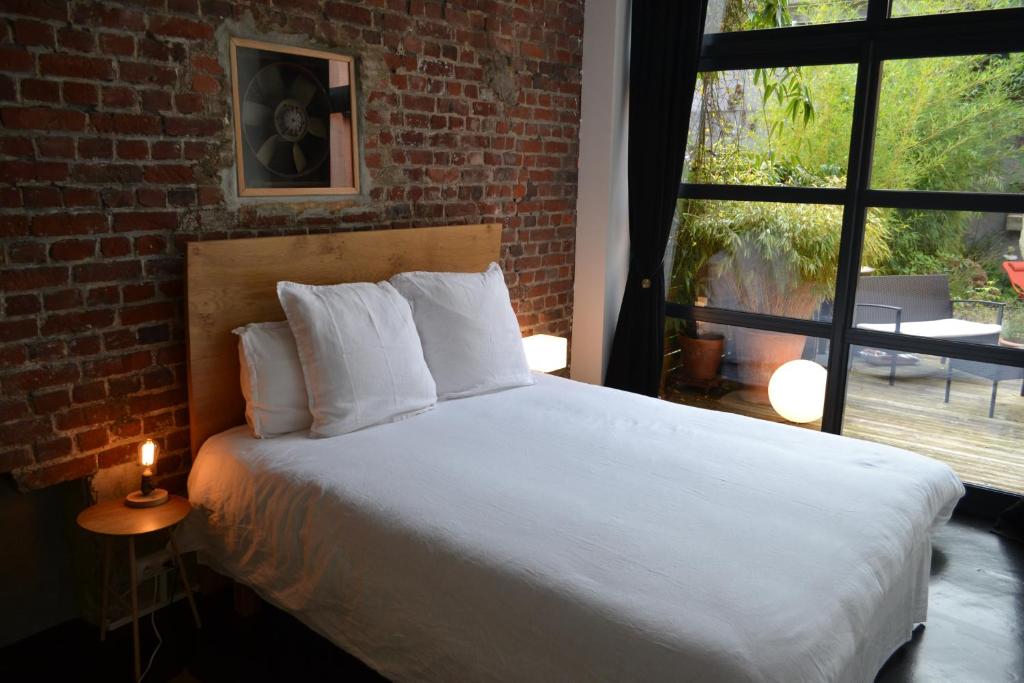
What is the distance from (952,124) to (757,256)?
3.47 feet

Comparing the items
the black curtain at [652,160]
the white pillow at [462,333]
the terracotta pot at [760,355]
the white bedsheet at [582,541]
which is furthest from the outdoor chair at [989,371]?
the white pillow at [462,333]

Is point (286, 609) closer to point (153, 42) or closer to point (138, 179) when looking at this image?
point (138, 179)

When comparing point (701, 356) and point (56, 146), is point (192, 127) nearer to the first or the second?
point (56, 146)

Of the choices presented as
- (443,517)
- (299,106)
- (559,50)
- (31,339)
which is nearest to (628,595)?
(443,517)

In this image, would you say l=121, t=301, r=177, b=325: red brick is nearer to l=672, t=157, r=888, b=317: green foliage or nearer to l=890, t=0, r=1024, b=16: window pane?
l=672, t=157, r=888, b=317: green foliage

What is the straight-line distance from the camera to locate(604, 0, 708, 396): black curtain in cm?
392

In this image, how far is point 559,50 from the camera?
3.93 m

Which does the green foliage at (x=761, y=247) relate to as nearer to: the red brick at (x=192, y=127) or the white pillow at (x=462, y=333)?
the white pillow at (x=462, y=333)

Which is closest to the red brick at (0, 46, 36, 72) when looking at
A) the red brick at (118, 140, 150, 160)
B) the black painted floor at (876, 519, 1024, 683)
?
the red brick at (118, 140, 150, 160)

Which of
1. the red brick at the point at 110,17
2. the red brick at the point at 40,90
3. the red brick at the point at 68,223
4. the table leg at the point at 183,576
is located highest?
the red brick at the point at 110,17

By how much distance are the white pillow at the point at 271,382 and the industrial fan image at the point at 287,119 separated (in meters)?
0.61

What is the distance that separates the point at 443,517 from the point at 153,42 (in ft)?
5.47

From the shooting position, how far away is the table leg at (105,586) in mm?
2309

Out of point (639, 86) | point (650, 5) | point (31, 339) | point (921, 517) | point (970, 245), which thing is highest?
point (650, 5)
